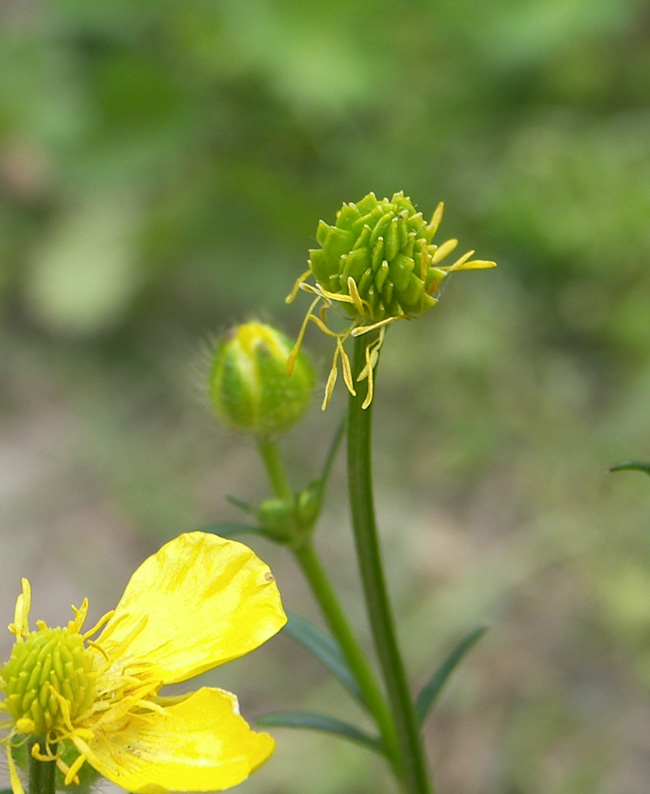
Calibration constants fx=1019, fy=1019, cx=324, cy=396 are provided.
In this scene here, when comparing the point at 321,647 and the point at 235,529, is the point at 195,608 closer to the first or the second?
the point at 235,529

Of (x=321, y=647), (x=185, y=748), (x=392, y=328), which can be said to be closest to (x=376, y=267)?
(x=185, y=748)

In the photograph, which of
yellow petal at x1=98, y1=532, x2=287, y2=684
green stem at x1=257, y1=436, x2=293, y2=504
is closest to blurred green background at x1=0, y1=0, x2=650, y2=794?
green stem at x1=257, y1=436, x2=293, y2=504

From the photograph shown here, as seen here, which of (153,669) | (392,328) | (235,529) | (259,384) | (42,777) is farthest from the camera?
(392,328)

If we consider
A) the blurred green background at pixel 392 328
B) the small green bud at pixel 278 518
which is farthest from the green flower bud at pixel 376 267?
the blurred green background at pixel 392 328

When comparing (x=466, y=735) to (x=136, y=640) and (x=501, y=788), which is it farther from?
(x=136, y=640)

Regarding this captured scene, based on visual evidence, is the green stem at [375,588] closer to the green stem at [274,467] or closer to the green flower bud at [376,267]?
the green flower bud at [376,267]

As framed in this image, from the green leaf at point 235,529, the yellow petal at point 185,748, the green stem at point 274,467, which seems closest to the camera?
the yellow petal at point 185,748
